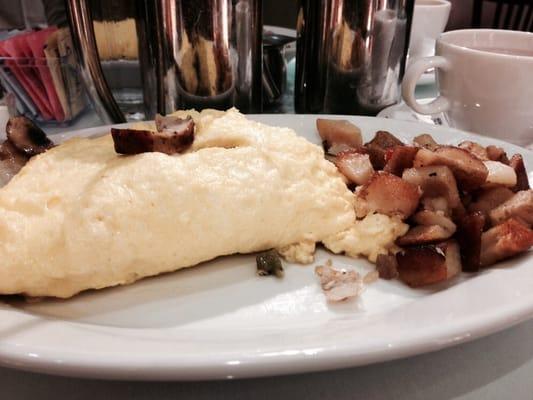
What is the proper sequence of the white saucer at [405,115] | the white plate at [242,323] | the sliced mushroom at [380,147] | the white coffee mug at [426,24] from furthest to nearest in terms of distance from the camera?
1. the white coffee mug at [426,24]
2. the white saucer at [405,115]
3. the sliced mushroom at [380,147]
4. the white plate at [242,323]

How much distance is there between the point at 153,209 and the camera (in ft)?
2.72

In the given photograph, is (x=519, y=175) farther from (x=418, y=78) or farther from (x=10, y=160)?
(x=10, y=160)

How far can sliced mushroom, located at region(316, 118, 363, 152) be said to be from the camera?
1225 mm

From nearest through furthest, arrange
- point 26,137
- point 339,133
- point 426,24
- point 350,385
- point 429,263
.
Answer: point 350,385
point 429,263
point 26,137
point 339,133
point 426,24

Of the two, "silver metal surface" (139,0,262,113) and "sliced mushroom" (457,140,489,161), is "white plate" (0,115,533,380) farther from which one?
"silver metal surface" (139,0,262,113)

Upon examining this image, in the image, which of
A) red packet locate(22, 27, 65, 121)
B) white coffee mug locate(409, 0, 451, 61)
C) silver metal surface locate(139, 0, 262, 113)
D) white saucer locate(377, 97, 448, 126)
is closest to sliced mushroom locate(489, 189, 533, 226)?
white saucer locate(377, 97, 448, 126)

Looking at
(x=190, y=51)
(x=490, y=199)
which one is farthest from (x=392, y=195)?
(x=190, y=51)

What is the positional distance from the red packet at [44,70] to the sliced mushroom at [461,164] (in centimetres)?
115

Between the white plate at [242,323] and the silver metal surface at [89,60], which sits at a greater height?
the silver metal surface at [89,60]

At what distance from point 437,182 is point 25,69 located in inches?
50.5

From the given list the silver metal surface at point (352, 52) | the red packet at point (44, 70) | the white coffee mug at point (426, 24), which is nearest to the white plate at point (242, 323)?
the silver metal surface at point (352, 52)

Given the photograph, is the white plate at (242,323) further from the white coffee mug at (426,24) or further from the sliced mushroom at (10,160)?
the white coffee mug at (426,24)

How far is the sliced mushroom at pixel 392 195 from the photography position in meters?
0.92

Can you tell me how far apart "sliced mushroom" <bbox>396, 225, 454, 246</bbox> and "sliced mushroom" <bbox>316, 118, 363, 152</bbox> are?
363 millimetres
